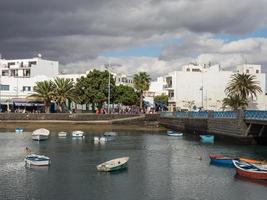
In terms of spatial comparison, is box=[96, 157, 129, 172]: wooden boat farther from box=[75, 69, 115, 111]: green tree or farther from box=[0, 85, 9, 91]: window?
box=[0, 85, 9, 91]: window

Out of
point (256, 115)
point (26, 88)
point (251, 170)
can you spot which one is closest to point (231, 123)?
point (256, 115)

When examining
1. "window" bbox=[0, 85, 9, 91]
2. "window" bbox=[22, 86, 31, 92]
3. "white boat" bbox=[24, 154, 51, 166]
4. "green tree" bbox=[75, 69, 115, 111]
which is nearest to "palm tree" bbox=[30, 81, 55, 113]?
"green tree" bbox=[75, 69, 115, 111]

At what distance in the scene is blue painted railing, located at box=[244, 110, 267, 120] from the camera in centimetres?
9426

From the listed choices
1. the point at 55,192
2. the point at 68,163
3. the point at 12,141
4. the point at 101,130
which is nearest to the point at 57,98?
the point at 101,130

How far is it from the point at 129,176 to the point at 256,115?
44.3 metres

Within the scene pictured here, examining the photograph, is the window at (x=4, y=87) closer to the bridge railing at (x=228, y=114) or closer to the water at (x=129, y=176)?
the bridge railing at (x=228, y=114)

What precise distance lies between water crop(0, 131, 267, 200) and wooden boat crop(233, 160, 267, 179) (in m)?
1.34

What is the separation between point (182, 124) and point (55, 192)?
100575 mm

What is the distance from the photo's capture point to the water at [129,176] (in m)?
51.7

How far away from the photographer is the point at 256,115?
9762 centimetres

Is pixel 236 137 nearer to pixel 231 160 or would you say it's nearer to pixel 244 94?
pixel 231 160

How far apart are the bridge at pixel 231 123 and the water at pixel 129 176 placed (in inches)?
253

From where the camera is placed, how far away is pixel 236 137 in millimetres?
104375

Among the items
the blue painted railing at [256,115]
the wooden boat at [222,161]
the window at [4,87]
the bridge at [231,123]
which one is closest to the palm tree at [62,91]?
the window at [4,87]
